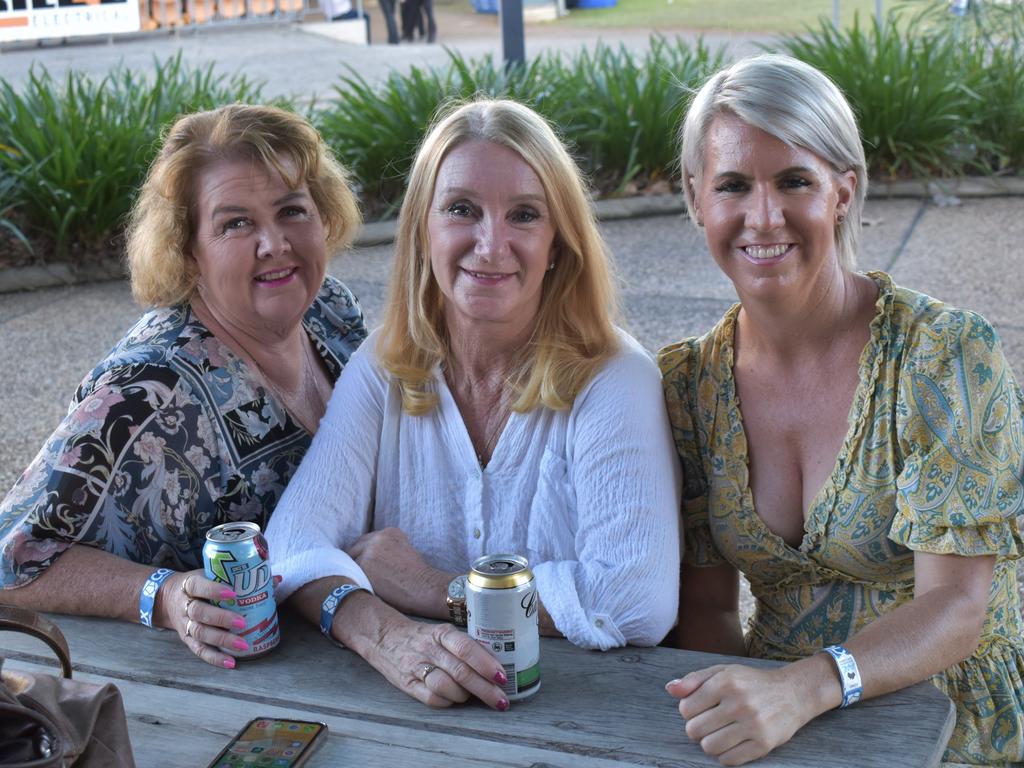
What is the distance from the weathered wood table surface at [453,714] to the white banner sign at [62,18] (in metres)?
7.39

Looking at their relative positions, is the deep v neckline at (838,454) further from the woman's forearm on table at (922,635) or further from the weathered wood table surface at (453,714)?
the weathered wood table surface at (453,714)

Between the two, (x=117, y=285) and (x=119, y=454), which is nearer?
(x=119, y=454)

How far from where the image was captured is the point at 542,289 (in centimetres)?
266

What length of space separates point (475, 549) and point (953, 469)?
946 millimetres

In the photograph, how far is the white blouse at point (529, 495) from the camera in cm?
226

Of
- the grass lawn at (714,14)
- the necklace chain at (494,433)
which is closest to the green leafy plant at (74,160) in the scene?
the necklace chain at (494,433)

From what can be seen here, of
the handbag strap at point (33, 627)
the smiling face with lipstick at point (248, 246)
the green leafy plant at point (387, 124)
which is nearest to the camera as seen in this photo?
the handbag strap at point (33, 627)

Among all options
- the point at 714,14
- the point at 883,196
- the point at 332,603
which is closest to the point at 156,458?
the point at 332,603

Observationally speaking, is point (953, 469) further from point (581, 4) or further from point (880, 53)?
point (581, 4)

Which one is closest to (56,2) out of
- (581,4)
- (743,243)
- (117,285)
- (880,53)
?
(117,285)

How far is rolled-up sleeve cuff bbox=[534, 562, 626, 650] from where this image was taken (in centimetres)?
218

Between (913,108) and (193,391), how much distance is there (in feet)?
22.7

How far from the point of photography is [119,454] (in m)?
2.47

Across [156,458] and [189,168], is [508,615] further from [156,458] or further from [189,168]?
[189,168]
